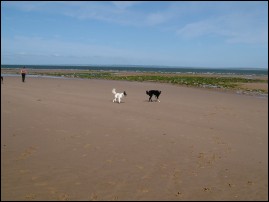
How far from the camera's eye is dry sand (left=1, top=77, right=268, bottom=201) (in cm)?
539

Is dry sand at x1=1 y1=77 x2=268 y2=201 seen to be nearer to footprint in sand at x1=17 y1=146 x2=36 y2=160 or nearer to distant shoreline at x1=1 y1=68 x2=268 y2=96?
footprint in sand at x1=17 y1=146 x2=36 y2=160

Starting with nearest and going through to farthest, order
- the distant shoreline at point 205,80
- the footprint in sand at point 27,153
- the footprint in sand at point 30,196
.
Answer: the footprint in sand at point 30,196
the footprint in sand at point 27,153
the distant shoreline at point 205,80

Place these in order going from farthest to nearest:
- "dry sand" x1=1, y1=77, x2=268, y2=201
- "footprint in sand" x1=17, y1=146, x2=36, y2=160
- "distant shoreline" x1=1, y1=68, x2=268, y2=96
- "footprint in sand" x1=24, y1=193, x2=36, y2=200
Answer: "distant shoreline" x1=1, y1=68, x2=268, y2=96, "footprint in sand" x1=17, y1=146, x2=36, y2=160, "dry sand" x1=1, y1=77, x2=268, y2=201, "footprint in sand" x1=24, y1=193, x2=36, y2=200

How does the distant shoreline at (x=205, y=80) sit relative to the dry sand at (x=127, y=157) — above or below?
above

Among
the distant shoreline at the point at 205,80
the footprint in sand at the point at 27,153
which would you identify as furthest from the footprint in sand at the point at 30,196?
the distant shoreline at the point at 205,80

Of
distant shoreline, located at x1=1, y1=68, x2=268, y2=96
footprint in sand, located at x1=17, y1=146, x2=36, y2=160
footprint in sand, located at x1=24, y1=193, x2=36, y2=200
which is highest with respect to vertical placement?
distant shoreline, located at x1=1, y1=68, x2=268, y2=96

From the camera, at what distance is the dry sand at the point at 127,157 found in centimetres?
539

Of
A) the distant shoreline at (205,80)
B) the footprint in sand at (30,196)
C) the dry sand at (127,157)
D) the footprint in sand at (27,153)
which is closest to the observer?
the footprint in sand at (30,196)

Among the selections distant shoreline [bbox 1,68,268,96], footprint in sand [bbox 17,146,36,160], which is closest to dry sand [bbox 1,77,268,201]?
footprint in sand [bbox 17,146,36,160]

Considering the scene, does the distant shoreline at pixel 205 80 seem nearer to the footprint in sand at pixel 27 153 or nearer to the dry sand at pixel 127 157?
the dry sand at pixel 127 157

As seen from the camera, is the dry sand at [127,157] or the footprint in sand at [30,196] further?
the dry sand at [127,157]

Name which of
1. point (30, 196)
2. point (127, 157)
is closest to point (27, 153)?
point (30, 196)

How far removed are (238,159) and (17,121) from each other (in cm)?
669

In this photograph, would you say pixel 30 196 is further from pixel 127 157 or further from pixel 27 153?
pixel 127 157
